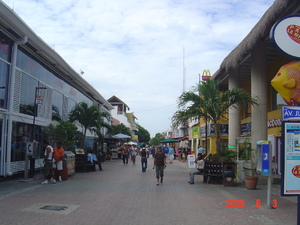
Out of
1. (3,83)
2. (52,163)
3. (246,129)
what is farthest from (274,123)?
(3,83)

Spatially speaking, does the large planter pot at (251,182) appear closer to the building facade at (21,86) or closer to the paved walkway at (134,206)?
the paved walkway at (134,206)

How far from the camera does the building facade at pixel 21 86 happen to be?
1296 cm

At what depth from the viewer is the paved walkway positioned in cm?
684

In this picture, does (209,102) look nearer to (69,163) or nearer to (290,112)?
(69,163)

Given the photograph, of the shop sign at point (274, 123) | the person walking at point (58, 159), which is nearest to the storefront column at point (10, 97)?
the person walking at point (58, 159)

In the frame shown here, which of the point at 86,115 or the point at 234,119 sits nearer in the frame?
the point at 234,119

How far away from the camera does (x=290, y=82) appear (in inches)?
253

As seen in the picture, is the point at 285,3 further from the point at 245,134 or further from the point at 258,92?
the point at 245,134

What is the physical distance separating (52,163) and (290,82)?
391 inches

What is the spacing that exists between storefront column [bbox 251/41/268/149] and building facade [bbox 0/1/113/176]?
9378 millimetres

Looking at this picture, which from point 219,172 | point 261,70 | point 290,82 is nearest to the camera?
point 290,82

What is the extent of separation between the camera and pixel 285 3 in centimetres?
990

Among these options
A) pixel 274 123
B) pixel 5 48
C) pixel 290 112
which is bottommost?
pixel 290 112

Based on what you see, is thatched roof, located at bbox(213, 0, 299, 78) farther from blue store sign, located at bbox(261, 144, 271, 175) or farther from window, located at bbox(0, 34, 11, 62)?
window, located at bbox(0, 34, 11, 62)
